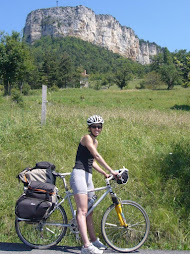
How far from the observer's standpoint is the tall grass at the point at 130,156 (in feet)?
15.8

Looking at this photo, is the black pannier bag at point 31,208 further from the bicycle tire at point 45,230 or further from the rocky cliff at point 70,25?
the rocky cliff at point 70,25

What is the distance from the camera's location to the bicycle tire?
4.05 meters

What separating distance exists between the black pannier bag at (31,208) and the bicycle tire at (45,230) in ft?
0.71

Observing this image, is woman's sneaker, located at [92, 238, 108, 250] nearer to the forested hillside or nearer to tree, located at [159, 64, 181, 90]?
the forested hillside

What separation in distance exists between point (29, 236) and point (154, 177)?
2883mm

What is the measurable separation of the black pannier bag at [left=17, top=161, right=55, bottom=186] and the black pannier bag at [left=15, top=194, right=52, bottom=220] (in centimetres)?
27

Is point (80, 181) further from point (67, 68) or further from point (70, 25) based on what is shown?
point (70, 25)

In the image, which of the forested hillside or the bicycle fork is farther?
the forested hillside

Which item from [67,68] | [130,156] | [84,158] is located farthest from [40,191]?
[67,68]

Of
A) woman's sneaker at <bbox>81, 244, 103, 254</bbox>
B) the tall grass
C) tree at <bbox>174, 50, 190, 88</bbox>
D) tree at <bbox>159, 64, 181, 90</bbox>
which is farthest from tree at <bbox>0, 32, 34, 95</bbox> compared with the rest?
tree at <bbox>159, 64, 181, 90</bbox>

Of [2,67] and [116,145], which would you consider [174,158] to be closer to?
[116,145]

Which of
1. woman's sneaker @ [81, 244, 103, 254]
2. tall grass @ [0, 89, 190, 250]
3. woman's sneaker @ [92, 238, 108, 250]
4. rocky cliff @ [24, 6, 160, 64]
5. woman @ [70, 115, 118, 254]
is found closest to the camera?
woman's sneaker @ [81, 244, 103, 254]

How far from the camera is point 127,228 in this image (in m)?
4.07

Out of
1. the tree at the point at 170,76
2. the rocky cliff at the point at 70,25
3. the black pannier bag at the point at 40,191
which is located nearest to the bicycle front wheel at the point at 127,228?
the black pannier bag at the point at 40,191
